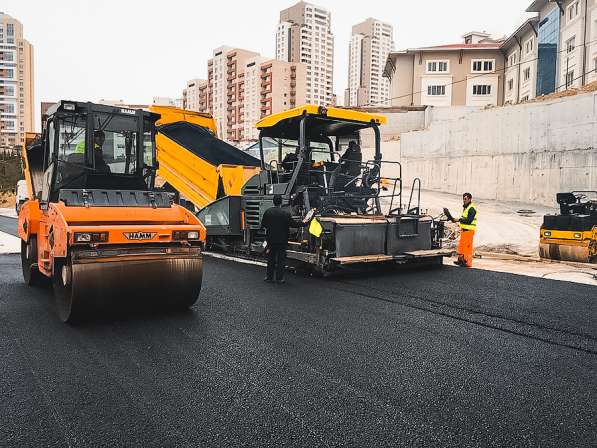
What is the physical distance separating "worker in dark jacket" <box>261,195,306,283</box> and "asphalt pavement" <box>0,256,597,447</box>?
1.10 meters

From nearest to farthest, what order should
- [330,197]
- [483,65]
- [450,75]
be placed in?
[330,197], [450,75], [483,65]

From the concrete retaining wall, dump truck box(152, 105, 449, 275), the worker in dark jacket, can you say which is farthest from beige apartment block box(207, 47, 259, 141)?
the worker in dark jacket

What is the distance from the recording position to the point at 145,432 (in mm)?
2738

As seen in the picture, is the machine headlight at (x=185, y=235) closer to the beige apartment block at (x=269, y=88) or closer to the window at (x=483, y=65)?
the window at (x=483, y=65)

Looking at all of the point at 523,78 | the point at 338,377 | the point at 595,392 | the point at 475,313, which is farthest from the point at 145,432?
the point at 523,78

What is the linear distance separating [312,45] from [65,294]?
381 ft

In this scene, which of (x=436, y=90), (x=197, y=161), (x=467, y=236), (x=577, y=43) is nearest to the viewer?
(x=467, y=236)

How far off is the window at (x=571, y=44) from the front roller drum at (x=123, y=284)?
31066 millimetres

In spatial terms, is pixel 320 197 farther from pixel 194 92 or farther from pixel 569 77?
pixel 194 92

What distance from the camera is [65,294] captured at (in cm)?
488

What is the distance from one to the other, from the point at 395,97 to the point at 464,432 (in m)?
40.4

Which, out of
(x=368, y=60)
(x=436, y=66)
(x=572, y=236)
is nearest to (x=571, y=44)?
(x=436, y=66)

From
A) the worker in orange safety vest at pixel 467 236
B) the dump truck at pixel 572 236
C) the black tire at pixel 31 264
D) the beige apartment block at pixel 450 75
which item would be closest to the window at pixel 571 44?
the beige apartment block at pixel 450 75

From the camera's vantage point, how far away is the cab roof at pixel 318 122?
807 cm
